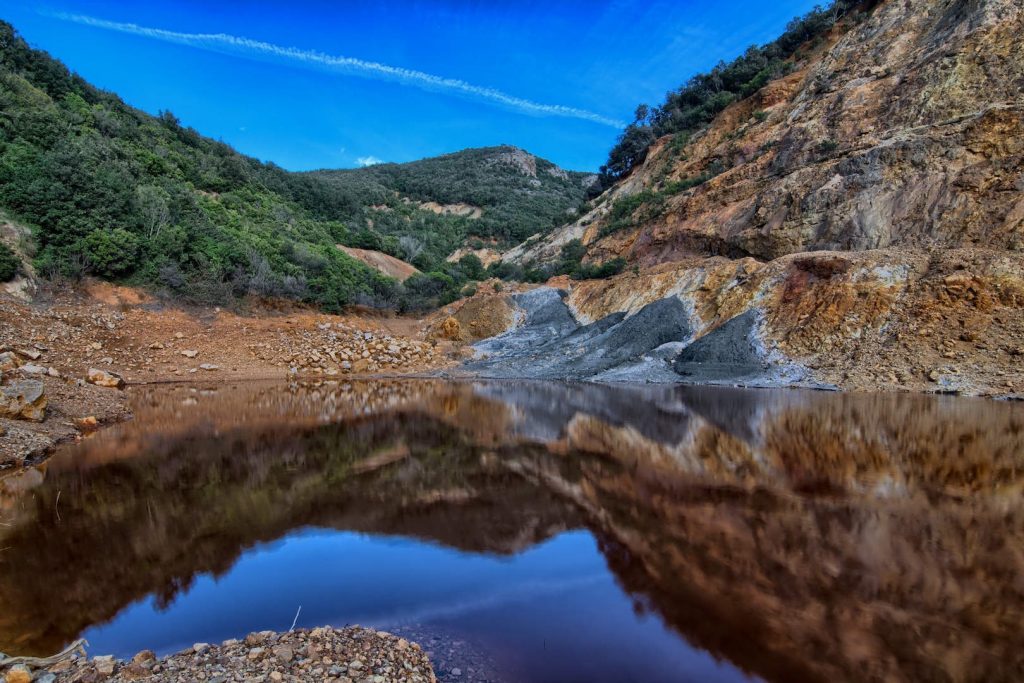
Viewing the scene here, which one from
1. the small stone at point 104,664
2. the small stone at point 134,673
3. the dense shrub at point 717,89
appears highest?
the dense shrub at point 717,89

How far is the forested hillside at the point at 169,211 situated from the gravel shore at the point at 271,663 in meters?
23.9

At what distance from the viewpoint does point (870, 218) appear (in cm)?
2284

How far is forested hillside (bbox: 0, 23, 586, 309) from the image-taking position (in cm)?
2327

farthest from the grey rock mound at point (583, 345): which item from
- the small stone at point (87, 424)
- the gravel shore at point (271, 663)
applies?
the gravel shore at point (271, 663)

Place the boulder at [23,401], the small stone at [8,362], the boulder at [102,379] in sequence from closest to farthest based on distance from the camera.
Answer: the boulder at [23,401] < the small stone at [8,362] < the boulder at [102,379]

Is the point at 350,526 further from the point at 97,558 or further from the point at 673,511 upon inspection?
the point at 673,511

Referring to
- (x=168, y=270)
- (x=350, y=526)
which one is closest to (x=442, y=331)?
(x=168, y=270)

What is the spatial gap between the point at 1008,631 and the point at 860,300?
17588 millimetres

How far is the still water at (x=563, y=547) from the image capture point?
3906 mm

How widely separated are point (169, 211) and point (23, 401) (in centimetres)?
2082

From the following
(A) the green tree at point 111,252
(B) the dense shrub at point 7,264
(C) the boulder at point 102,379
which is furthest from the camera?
(A) the green tree at point 111,252

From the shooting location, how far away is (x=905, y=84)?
2603 cm

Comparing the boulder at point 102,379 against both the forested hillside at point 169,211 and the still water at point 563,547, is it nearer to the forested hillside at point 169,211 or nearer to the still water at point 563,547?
the still water at point 563,547

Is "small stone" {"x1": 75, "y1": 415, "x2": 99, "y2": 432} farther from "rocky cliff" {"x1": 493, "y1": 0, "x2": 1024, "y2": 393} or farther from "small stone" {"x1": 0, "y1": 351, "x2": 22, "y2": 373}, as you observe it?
"rocky cliff" {"x1": 493, "y1": 0, "x2": 1024, "y2": 393}
